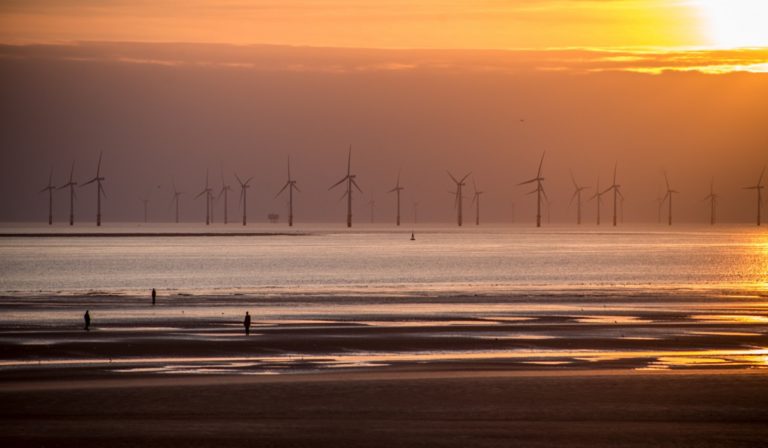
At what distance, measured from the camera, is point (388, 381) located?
34.8 meters

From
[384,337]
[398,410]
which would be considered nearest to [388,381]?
[398,410]

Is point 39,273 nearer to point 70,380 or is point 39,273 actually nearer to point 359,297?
point 359,297

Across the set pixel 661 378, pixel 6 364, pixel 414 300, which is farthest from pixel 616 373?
pixel 414 300

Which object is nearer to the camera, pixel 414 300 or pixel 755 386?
pixel 755 386

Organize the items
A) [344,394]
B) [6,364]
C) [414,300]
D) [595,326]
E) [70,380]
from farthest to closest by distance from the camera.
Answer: [414,300]
[595,326]
[6,364]
[70,380]
[344,394]

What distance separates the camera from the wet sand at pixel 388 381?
27453 mm

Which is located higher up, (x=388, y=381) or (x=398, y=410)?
(x=388, y=381)

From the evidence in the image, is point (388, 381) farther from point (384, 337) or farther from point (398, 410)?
point (384, 337)

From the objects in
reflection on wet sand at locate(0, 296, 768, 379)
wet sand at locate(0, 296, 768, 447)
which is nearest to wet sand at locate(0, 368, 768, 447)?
wet sand at locate(0, 296, 768, 447)

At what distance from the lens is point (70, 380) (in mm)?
34938

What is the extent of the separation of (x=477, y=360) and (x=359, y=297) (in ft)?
130

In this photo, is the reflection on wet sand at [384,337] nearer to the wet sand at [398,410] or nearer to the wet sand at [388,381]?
the wet sand at [388,381]

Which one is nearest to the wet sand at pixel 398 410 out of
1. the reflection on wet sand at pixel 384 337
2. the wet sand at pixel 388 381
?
the wet sand at pixel 388 381

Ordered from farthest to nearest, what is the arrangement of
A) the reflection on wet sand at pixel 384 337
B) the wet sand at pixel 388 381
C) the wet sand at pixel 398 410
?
1. the reflection on wet sand at pixel 384 337
2. the wet sand at pixel 388 381
3. the wet sand at pixel 398 410
